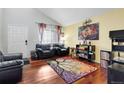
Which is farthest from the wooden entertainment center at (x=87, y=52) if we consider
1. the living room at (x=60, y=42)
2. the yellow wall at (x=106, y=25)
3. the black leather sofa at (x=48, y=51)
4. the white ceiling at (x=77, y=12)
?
the white ceiling at (x=77, y=12)

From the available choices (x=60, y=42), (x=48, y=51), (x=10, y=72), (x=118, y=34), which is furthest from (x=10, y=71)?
(x=60, y=42)

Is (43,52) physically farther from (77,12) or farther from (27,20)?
(77,12)

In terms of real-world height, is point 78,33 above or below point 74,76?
above

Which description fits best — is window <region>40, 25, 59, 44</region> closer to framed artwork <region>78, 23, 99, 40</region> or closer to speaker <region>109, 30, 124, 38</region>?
framed artwork <region>78, 23, 99, 40</region>

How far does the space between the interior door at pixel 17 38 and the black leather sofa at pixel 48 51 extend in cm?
75

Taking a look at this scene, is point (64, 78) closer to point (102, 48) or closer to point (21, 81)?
point (21, 81)

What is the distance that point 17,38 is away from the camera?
17.8ft

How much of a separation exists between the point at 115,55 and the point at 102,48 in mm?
660

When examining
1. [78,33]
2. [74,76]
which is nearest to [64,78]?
[74,76]

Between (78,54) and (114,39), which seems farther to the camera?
(78,54)

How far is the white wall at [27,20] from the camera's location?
5.17m

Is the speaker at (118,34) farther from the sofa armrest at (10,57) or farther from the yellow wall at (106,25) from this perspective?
the sofa armrest at (10,57)

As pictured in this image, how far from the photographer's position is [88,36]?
17.0 ft
